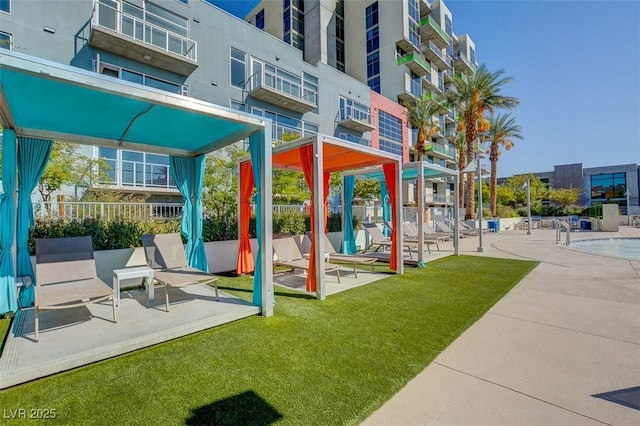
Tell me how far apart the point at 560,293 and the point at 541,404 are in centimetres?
426

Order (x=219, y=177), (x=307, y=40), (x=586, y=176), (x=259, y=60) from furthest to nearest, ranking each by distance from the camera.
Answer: (x=586, y=176)
(x=307, y=40)
(x=259, y=60)
(x=219, y=177)

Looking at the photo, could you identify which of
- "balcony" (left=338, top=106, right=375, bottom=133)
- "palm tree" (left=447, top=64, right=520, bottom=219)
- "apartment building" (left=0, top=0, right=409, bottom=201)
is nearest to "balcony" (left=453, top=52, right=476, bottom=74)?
"palm tree" (left=447, top=64, right=520, bottom=219)

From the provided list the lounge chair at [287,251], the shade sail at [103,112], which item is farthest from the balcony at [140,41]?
the lounge chair at [287,251]

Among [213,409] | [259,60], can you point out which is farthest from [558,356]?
[259,60]

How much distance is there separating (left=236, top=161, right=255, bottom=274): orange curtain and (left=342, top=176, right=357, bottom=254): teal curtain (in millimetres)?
4370

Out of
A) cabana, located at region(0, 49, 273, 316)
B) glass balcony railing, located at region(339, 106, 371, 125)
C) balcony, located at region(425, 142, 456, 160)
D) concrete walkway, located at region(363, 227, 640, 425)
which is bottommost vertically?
concrete walkway, located at region(363, 227, 640, 425)

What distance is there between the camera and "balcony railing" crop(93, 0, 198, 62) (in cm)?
1173

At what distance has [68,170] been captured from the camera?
32.4 feet

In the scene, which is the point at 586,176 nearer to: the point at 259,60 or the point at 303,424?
the point at 259,60

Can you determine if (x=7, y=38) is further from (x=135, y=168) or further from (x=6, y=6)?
(x=135, y=168)

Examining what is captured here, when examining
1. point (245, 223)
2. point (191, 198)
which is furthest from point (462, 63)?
point (191, 198)

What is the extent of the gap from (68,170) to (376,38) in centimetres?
2874

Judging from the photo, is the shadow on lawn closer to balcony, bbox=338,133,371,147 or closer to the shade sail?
the shade sail

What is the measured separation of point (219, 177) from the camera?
9.81m
